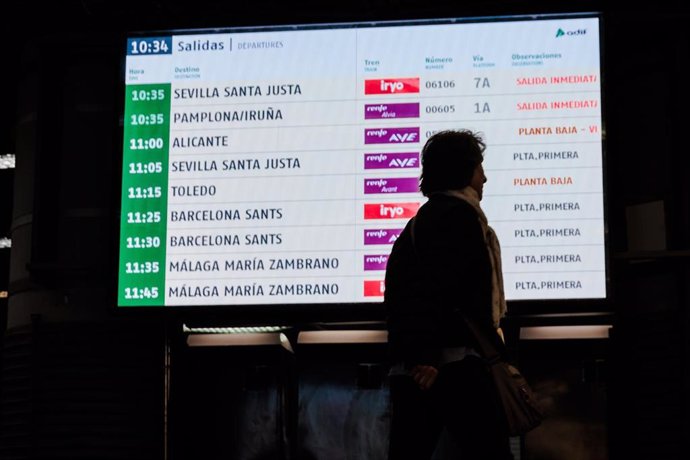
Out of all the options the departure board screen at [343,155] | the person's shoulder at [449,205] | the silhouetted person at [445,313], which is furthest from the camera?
the departure board screen at [343,155]

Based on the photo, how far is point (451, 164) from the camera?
3650mm

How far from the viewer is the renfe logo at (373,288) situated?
5668mm

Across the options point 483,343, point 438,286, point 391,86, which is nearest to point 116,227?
point 391,86

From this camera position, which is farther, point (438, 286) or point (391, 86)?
point (391, 86)

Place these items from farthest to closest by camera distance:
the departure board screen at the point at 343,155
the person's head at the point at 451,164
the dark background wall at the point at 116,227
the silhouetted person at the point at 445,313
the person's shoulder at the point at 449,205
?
1. the dark background wall at the point at 116,227
2. the departure board screen at the point at 343,155
3. the person's head at the point at 451,164
4. the person's shoulder at the point at 449,205
5. the silhouetted person at the point at 445,313

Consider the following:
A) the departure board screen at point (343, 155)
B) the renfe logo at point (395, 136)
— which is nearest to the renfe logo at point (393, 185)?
the departure board screen at point (343, 155)

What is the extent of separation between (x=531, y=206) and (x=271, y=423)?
1758 mm

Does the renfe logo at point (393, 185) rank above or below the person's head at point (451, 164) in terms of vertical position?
above

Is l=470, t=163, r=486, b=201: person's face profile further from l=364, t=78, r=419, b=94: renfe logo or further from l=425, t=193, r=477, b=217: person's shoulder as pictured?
l=364, t=78, r=419, b=94: renfe logo

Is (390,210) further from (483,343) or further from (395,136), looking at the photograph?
(483,343)

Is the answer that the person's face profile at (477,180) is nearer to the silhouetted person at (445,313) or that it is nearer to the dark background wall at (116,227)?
the silhouetted person at (445,313)

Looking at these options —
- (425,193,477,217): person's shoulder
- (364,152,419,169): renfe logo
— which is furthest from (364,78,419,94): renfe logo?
(425,193,477,217): person's shoulder

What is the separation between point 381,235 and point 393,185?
260mm

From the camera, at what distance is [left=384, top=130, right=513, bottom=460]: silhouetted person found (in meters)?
3.34
